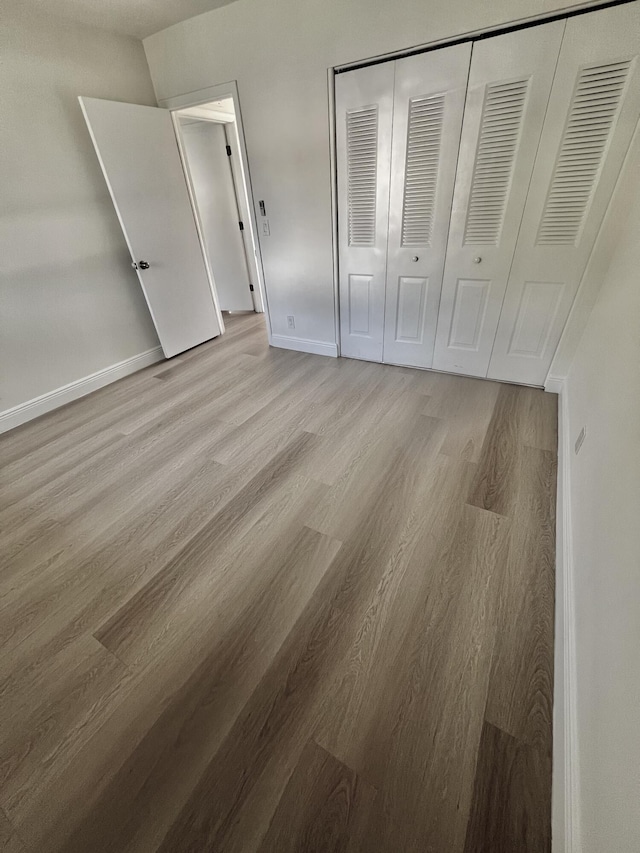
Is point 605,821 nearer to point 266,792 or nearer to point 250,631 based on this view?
point 266,792

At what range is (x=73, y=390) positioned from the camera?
2920 mm

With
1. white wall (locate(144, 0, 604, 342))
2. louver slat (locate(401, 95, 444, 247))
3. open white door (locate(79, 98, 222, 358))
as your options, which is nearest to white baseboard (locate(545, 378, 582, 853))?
louver slat (locate(401, 95, 444, 247))

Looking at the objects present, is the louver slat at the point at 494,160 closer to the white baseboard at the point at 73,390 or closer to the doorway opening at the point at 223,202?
the doorway opening at the point at 223,202

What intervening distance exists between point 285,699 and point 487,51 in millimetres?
3192

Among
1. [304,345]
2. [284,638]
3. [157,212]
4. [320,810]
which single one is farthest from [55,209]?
[320,810]

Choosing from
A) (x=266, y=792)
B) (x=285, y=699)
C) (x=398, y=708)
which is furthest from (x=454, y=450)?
(x=266, y=792)

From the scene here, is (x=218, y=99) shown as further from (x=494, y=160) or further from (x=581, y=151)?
(x=581, y=151)

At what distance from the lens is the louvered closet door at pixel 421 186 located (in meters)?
2.07

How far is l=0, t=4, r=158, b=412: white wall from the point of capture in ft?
7.57

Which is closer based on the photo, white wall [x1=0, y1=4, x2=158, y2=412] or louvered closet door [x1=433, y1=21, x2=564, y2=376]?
louvered closet door [x1=433, y1=21, x2=564, y2=376]

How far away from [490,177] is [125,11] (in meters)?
2.68

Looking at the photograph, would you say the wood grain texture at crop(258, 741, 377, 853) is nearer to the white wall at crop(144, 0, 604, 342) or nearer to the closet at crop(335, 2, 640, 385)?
the closet at crop(335, 2, 640, 385)

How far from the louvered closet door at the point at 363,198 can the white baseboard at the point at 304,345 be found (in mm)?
176

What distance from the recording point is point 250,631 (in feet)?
4.22
